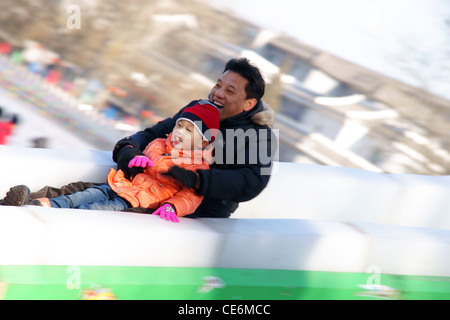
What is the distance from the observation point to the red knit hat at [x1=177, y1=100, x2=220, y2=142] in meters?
2.09

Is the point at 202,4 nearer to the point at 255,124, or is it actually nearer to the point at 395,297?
the point at 255,124

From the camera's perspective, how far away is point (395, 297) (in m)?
2.09

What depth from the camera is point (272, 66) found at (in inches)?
240

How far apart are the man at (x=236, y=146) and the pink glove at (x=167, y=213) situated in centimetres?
11

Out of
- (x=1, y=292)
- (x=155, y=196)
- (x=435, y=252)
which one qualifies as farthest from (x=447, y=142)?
(x=1, y=292)

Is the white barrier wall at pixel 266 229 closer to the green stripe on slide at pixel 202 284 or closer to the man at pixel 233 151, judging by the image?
the green stripe on slide at pixel 202 284

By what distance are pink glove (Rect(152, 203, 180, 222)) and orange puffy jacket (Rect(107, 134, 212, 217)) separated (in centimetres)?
7

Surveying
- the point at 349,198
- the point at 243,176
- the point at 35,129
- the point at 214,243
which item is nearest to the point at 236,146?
the point at 243,176

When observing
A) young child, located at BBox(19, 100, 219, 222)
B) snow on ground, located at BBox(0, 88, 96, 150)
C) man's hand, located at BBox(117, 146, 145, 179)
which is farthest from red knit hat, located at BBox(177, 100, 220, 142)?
snow on ground, located at BBox(0, 88, 96, 150)

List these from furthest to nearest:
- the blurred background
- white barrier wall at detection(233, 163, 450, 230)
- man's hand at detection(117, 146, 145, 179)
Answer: the blurred background
white barrier wall at detection(233, 163, 450, 230)
man's hand at detection(117, 146, 145, 179)

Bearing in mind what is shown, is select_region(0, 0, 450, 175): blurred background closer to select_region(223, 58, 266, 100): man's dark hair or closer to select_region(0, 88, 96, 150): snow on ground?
select_region(0, 88, 96, 150): snow on ground

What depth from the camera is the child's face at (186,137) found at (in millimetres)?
2096

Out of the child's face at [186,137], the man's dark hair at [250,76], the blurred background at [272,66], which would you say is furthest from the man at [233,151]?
the blurred background at [272,66]

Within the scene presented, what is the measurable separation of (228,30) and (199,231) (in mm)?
4546
